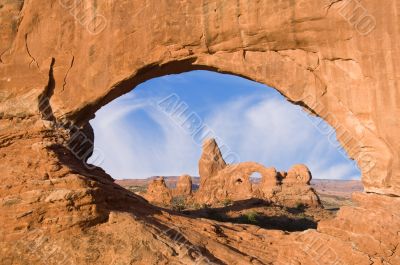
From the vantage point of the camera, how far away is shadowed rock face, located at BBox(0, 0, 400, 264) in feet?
28.0

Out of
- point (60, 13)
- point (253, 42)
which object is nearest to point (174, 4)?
point (253, 42)

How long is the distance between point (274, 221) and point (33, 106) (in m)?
17.2

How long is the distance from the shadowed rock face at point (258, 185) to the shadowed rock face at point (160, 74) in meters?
30.2

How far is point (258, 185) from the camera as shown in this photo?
4644 centimetres

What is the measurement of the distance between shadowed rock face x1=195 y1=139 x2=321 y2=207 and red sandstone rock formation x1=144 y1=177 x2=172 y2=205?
17.0 feet

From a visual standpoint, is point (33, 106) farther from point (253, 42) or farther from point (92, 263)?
point (253, 42)

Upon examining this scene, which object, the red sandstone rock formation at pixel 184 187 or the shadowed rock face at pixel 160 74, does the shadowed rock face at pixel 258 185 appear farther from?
the shadowed rock face at pixel 160 74

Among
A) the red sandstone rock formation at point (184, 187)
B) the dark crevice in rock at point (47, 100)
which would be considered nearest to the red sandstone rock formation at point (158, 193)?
the red sandstone rock formation at point (184, 187)

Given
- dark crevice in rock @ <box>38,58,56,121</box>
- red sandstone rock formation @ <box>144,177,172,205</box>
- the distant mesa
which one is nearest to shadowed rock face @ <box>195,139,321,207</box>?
the distant mesa

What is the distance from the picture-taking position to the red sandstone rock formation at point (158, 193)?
38625 mm

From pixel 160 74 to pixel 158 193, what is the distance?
28263 mm

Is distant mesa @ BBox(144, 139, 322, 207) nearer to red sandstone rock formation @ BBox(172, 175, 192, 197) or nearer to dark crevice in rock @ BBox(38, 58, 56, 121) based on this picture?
red sandstone rock formation @ BBox(172, 175, 192, 197)

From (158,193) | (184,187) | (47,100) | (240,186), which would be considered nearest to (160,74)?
(47,100)

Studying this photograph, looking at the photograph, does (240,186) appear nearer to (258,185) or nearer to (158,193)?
(258,185)
